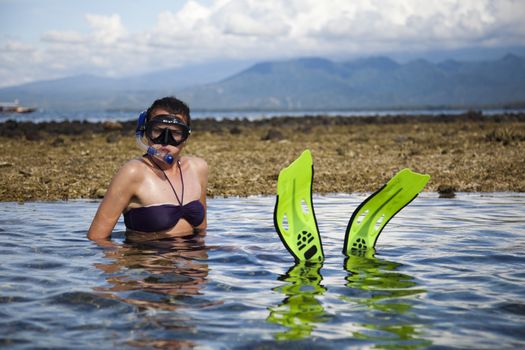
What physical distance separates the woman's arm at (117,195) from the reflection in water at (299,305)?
1920mm

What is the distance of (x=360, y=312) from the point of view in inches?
198

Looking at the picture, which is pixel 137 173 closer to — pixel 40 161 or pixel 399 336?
pixel 399 336

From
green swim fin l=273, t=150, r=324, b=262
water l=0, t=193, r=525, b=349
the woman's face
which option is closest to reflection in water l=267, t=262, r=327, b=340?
water l=0, t=193, r=525, b=349

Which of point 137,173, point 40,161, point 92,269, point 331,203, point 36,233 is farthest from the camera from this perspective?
point 40,161

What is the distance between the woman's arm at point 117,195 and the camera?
7.02 metres

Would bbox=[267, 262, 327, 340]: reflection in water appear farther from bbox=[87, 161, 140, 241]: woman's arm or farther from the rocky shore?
the rocky shore

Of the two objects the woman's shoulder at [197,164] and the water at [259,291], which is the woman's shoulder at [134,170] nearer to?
the woman's shoulder at [197,164]

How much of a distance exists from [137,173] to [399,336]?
3.64m

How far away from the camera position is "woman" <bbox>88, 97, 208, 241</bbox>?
7109mm

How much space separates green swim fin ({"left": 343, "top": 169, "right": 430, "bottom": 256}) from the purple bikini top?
1.76 m

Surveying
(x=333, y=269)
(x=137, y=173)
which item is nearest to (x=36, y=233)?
(x=137, y=173)

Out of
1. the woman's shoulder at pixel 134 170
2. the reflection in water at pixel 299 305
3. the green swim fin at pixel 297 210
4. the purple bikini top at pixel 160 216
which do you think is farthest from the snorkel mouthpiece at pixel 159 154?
the reflection in water at pixel 299 305

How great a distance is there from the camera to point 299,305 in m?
5.24

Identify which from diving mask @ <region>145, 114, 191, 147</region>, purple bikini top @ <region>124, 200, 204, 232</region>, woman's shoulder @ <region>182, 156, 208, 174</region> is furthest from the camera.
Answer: woman's shoulder @ <region>182, 156, 208, 174</region>
